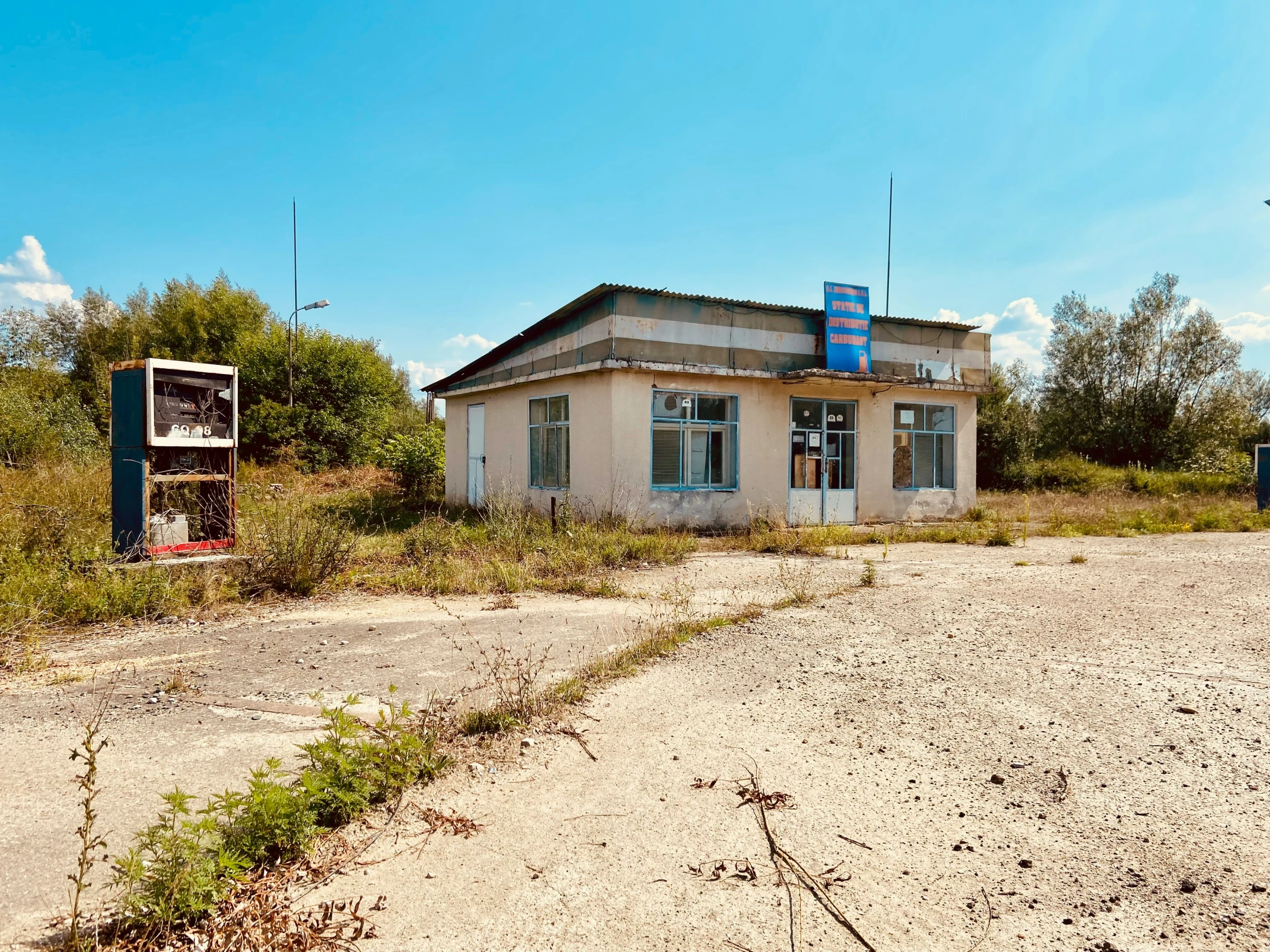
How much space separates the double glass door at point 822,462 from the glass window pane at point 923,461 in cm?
198

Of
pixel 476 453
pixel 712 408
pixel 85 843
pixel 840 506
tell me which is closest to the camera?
pixel 85 843

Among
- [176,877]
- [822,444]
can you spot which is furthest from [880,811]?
[822,444]

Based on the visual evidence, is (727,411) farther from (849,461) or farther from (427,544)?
(427,544)

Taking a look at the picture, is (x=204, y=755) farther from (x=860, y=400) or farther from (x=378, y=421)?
(x=378, y=421)

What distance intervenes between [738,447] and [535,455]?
15.3 feet

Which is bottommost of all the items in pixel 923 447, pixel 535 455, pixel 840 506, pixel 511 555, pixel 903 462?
pixel 511 555

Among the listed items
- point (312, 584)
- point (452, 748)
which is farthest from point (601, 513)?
point (452, 748)

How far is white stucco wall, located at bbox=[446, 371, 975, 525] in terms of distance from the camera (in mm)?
13938

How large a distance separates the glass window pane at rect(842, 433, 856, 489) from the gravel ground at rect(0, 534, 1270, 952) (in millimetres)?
10148

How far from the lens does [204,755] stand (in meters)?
3.73

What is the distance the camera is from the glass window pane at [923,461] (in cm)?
1766

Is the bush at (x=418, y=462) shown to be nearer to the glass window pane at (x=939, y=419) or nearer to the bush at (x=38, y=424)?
the bush at (x=38, y=424)

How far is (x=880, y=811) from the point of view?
3.22 meters

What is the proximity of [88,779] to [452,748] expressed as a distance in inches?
71.9
